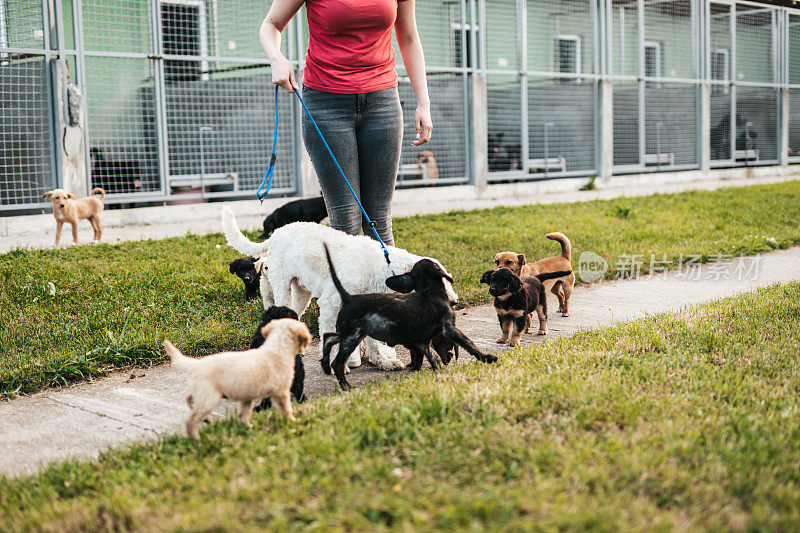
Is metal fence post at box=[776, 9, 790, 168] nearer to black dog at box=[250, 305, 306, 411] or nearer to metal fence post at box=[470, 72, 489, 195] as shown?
metal fence post at box=[470, 72, 489, 195]

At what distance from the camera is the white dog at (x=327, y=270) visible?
4.41 m

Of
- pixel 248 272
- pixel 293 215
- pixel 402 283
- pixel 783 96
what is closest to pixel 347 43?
pixel 402 283

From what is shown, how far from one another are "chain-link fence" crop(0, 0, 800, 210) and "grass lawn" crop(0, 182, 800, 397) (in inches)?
60.9

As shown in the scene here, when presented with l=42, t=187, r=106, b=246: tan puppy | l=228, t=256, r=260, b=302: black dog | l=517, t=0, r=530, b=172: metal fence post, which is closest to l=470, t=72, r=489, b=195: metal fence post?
l=517, t=0, r=530, b=172: metal fence post

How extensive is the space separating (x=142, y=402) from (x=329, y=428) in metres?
1.44

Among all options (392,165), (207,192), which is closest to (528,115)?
(207,192)

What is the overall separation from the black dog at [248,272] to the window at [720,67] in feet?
59.2

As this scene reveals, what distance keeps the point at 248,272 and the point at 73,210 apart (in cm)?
380

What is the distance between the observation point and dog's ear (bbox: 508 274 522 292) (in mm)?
4793

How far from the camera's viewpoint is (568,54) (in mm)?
17078

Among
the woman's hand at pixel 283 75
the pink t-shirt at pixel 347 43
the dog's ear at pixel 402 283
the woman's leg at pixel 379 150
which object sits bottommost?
the dog's ear at pixel 402 283

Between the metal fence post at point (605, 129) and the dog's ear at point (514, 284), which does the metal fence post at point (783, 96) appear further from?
the dog's ear at point (514, 284)

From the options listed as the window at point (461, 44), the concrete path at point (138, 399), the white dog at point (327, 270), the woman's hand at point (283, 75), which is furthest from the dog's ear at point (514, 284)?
the window at point (461, 44)

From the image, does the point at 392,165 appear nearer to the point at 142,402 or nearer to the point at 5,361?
the point at 142,402
